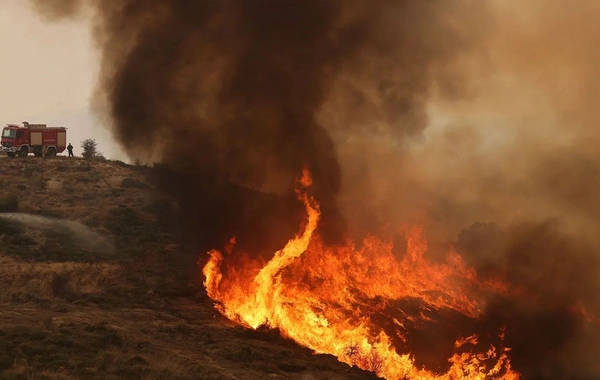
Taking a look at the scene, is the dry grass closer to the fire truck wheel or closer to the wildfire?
the wildfire

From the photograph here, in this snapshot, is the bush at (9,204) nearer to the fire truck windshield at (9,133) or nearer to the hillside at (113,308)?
the hillside at (113,308)

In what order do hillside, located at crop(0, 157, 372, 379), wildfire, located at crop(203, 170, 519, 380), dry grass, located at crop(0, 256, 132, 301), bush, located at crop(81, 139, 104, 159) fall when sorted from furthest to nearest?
bush, located at crop(81, 139, 104, 159), dry grass, located at crop(0, 256, 132, 301), wildfire, located at crop(203, 170, 519, 380), hillside, located at crop(0, 157, 372, 379)

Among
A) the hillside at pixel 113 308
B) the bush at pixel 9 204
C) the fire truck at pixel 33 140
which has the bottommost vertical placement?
the hillside at pixel 113 308

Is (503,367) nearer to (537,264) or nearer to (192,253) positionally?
(537,264)

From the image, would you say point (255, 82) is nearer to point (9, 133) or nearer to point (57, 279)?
point (57, 279)

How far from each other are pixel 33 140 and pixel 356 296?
48.1 metres

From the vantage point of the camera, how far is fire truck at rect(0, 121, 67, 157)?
61.3 meters

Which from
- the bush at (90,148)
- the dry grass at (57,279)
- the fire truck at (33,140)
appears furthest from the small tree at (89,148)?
the dry grass at (57,279)

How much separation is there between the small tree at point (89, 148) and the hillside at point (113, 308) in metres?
35.7

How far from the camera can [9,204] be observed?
41125 mm

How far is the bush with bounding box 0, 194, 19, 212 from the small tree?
3824cm

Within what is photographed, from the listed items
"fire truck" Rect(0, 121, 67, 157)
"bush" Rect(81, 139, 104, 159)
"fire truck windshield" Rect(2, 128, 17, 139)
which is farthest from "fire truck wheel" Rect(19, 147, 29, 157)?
"bush" Rect(81, 139, 104, 159)

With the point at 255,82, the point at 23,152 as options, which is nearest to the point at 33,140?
the point at 23,152

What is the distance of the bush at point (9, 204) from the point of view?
40656mm
